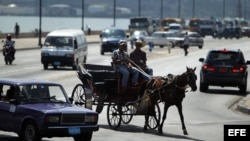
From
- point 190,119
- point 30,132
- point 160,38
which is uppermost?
point 30,132

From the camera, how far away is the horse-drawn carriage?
1984cm

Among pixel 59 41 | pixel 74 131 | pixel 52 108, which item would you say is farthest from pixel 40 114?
pixel 59 41

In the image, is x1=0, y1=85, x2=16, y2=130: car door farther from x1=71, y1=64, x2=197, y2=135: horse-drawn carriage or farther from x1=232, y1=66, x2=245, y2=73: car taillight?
x1=232, y1=66, x2=245, y2=73: car taillight

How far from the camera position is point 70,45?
4584 cm

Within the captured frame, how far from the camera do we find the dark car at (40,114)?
16.6 meters

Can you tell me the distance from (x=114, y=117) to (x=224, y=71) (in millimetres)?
13444

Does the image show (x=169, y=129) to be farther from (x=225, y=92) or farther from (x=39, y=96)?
(x=225, y=92)

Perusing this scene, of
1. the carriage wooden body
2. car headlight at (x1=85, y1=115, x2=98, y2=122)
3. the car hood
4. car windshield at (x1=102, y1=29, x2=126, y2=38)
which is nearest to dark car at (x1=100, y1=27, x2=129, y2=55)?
car windshield at (x1=102, y1=29, x2=126, y2=38)

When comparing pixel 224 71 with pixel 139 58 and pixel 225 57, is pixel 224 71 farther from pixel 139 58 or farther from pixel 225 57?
pixel 139 58

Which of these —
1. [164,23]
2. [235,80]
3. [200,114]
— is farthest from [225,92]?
[164,23]

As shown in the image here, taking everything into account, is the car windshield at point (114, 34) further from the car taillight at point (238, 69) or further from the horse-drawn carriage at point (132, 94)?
the horse-drawn carriage at point (132, 94)

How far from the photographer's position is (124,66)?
21.2 m

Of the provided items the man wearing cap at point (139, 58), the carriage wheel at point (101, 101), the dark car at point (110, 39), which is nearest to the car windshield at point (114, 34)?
the dark car at point (110, 39)

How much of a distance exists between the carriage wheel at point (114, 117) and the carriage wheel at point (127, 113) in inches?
8.0
